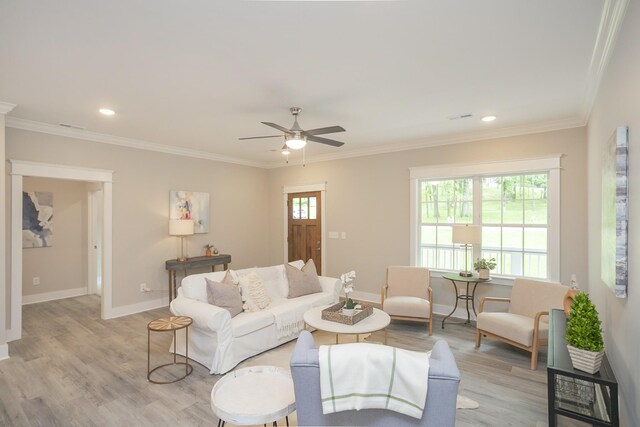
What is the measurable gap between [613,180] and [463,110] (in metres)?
1.99

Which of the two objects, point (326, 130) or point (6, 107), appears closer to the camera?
point (326, 130)

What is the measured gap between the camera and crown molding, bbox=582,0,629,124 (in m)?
1.87

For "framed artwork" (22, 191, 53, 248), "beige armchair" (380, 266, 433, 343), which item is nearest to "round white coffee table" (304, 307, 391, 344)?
"beige armchair" (380, 266, 433, 343)

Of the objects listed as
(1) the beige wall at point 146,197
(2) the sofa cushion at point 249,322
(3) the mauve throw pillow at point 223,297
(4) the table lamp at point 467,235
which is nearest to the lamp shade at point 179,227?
(1) the beige wall at point 146,197

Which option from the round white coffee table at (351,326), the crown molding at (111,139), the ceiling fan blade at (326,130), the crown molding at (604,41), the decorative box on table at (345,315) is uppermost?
the crown molding at (604,41)

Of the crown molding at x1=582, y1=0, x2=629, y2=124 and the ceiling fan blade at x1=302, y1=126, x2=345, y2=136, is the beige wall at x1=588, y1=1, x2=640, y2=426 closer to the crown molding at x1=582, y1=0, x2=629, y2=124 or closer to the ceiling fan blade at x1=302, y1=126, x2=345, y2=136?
the crown molding at x1=582, y1=0, x2=629, y2=124

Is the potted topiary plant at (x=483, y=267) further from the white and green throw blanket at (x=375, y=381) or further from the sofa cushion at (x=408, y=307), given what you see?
the white and green throw blanket at (x=375, y=381)

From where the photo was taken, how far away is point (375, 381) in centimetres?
144

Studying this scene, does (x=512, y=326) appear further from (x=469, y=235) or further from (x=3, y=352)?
(x=3, y=352)

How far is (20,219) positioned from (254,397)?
411 cm

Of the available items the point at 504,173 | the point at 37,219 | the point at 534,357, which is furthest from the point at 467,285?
the point at 37,219

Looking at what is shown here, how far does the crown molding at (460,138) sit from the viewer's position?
415cm

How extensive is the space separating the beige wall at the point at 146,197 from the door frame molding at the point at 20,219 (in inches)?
3.0

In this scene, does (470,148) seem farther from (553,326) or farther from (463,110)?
(553,326)
